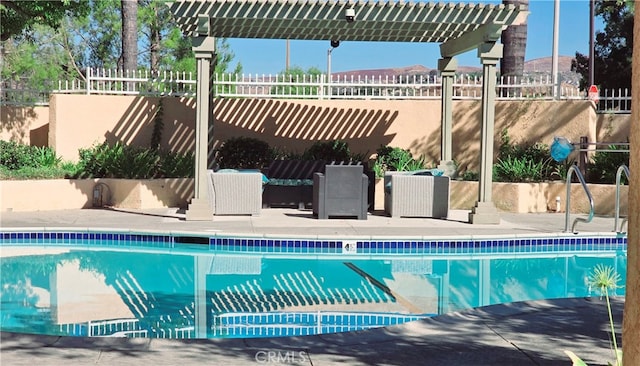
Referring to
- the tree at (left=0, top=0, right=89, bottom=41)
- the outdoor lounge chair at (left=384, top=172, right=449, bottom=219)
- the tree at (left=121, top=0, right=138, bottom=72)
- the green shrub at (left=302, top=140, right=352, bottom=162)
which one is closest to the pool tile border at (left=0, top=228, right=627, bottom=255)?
the outdoor lounge chair at (left=384, top=172, right=449, bottom=219)

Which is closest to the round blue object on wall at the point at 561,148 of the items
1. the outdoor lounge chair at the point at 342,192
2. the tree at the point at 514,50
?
the outdoor lounge chair at the point at 342,192

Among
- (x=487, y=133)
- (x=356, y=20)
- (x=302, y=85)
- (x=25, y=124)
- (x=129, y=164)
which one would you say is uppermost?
(x=356, y=20)

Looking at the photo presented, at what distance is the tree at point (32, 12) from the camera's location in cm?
1272

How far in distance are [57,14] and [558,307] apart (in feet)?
33.5

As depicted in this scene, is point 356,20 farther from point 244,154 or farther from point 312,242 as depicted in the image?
point 244,154

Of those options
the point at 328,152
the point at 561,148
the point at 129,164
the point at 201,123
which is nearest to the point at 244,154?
the point at 328,152

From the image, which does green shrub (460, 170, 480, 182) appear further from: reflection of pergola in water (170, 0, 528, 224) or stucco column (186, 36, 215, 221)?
stucco column (186, 36, 215, 221)

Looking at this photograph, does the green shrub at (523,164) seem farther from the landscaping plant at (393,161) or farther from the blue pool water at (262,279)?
the blue pool water at (262,279)

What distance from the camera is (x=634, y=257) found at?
223 centimetres

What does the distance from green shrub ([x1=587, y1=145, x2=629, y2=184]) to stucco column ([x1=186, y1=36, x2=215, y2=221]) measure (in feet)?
21.2

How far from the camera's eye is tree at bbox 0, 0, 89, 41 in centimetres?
1272

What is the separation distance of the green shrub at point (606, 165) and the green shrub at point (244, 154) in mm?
5466

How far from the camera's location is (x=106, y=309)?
6.43 m

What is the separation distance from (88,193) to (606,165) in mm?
8389
